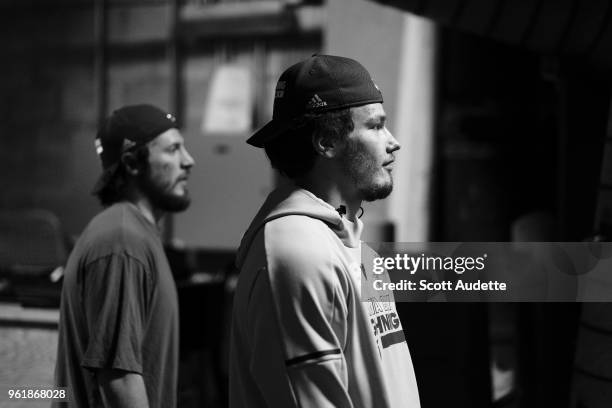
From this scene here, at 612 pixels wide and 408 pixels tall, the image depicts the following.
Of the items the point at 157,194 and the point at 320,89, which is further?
the point at 157,194

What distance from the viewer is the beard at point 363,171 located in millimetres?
1444

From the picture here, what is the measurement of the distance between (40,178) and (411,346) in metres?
4.89

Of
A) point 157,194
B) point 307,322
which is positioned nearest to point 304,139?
point 307,322

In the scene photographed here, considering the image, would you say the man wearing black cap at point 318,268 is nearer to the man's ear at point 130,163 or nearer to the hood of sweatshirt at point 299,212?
the hood of sweatshirt at point 299,212

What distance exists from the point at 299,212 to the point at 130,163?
1068 millimetres

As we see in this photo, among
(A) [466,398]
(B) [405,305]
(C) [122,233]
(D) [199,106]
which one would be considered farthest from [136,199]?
(D) [199,106]

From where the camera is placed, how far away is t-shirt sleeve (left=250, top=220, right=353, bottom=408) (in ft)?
4.02

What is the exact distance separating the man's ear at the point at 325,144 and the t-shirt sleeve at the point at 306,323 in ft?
0.77

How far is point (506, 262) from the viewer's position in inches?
80.9

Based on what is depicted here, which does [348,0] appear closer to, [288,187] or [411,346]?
[411,346]

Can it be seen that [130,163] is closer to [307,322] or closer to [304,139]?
[304,139]

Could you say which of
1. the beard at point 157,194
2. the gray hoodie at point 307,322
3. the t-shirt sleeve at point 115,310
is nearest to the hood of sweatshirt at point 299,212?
the gray hoodie at point 307,322

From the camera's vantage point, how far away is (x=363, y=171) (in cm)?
145

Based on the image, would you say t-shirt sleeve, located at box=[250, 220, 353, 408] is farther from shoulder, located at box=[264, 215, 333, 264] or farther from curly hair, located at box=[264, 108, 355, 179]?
curly hair, located at box=[264, 108, 355, 179]
